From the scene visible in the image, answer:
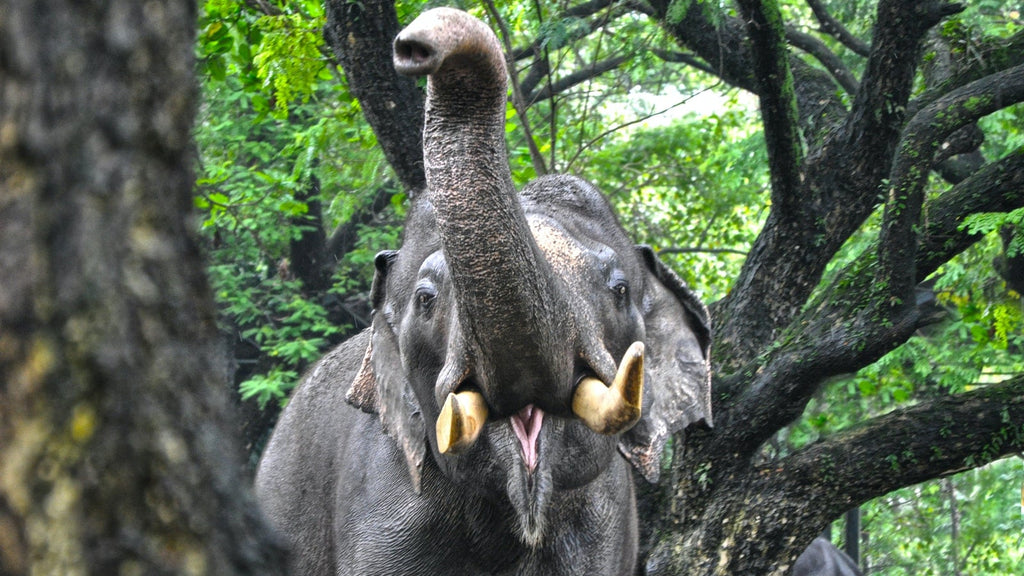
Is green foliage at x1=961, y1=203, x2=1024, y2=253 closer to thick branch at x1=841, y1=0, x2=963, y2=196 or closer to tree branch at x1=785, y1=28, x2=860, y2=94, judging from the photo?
thick branch at x1=841, y1=0, x2=963, y2=196

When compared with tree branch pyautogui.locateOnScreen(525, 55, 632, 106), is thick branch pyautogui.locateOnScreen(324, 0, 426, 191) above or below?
above

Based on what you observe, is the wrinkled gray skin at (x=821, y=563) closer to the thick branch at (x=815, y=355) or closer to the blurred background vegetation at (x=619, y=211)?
the blurred background vegetation at (x=619, y=211)

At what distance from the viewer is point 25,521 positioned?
1046mm

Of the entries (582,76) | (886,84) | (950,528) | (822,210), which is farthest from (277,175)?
(950,528)

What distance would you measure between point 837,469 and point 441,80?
9.80 ft

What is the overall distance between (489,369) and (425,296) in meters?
0.72

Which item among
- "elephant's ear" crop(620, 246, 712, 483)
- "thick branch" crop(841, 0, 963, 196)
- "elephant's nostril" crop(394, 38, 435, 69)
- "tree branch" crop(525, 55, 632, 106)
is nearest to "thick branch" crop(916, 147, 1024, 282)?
"thick branch" crop(841, 0, 963, 196)

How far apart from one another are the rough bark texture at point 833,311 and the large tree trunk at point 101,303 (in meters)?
4.39

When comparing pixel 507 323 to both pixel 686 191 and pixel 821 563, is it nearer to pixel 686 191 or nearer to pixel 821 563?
pixel 821 563

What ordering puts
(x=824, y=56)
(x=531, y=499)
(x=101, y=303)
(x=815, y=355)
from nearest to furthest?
1. (x=101, y=303)
2. (x=531, y=499)
3. (x=815, y=355)
4. (x=824, y=56)

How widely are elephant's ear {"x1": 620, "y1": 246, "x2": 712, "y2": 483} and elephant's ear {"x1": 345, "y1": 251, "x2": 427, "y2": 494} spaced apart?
809 mm

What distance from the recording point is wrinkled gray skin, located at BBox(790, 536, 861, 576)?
25.8ft

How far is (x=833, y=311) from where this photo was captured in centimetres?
549

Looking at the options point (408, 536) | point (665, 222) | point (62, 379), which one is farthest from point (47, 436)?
point (665, 222)
